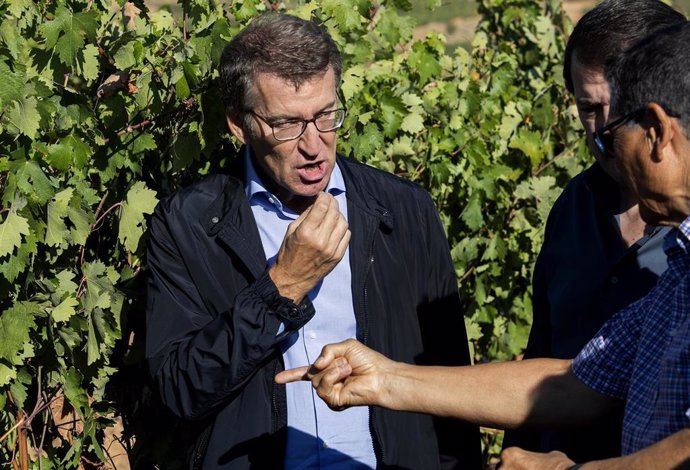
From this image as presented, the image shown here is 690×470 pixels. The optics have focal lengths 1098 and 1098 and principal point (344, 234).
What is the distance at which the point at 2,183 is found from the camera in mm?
3109

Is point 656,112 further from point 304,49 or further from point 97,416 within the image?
point 97,416

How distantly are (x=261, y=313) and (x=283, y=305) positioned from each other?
0.06m

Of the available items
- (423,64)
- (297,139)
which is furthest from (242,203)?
(423,64)

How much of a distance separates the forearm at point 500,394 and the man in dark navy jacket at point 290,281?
1.11 feet

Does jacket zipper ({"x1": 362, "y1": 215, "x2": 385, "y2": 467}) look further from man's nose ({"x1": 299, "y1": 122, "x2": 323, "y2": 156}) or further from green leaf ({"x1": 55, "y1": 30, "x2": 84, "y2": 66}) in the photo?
green leaf ({"x1": 55, "y1": 30, "x2": 84, "y2": 66})

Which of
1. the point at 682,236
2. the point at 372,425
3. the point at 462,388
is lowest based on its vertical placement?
the point at 372,425

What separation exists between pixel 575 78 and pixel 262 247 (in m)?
0.98

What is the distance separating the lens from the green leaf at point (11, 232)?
2986 mm

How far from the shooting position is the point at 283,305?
9.27ft

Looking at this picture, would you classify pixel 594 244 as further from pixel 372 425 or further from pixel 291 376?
pixel 291 376

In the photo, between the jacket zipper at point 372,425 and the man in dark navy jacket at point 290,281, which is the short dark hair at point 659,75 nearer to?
the man in dark navy jacket at point 290,281

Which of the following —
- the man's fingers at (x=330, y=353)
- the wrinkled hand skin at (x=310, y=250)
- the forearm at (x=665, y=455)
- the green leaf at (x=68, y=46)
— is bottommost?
the man's fingers at (x=330, y=353)

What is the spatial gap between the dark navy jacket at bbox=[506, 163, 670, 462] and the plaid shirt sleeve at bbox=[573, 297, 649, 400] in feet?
1.01

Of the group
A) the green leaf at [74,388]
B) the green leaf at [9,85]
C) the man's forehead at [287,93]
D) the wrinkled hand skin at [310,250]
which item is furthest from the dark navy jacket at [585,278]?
the green leaf at [9,85]
